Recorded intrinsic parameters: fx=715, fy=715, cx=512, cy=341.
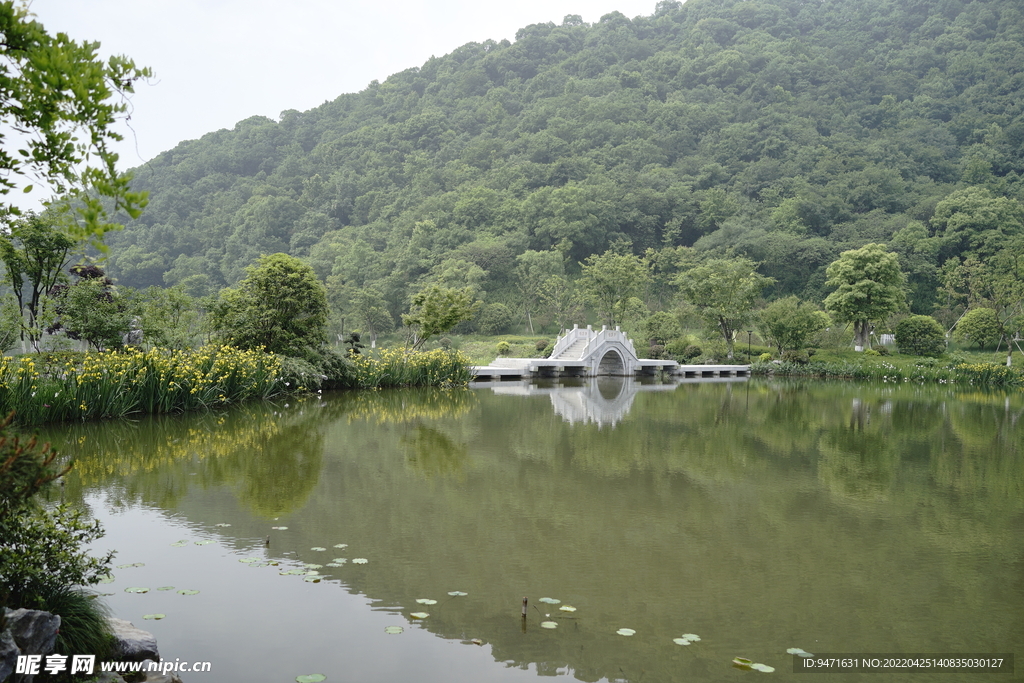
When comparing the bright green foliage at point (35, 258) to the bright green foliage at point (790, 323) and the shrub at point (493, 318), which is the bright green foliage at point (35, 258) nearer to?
the bright green foliage at point (790, 323)

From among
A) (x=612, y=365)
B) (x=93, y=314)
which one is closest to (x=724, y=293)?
(x=612, y=365)

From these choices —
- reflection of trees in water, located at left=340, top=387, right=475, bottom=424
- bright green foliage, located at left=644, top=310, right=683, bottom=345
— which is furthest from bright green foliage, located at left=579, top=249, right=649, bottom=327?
reflection of trees in water, located at left=340, top=387, right=475, bottom=424

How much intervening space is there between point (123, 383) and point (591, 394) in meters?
13.8

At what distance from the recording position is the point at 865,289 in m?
38.7

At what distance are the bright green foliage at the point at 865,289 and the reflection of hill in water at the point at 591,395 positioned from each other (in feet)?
50.0

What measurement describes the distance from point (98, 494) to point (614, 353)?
A: 28171 mm

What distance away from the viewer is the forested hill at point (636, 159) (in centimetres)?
5744

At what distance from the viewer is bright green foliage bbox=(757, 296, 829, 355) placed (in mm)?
37031

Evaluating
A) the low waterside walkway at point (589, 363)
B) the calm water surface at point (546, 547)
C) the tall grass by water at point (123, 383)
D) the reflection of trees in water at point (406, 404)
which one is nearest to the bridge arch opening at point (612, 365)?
the low waterside walkway at point (589, 363)

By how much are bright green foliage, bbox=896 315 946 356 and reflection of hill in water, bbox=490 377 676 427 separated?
54.1 feet

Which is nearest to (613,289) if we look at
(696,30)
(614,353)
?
(614,353)

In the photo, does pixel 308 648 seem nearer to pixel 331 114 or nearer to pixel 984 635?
pixel 984 635

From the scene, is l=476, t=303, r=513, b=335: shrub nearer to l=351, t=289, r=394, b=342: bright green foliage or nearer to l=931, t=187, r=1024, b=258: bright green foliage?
l=351, t=289, r=394, b=342: bright green foliage

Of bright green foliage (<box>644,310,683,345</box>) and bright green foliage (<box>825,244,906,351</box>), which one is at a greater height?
bright green foliage (<box>825,244,906,351</box>)
